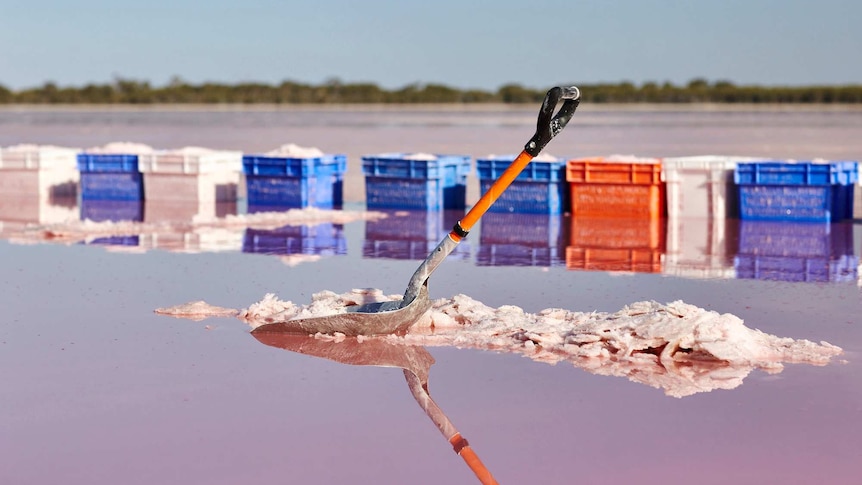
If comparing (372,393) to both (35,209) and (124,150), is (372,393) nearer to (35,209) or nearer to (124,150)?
(35,209)

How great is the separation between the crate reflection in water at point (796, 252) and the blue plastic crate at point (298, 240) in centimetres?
Result: 468

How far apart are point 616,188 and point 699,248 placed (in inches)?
135

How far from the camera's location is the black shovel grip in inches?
310

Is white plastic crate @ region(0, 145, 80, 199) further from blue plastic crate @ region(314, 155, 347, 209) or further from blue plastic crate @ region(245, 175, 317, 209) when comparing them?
blue plastic crate @ region(314, 155, 347, 209)

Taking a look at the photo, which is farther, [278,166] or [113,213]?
[278,166]

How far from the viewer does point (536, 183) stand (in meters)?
17.7

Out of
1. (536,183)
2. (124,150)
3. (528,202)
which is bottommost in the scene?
(528,202)

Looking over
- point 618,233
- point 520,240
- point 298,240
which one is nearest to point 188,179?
point 298,240

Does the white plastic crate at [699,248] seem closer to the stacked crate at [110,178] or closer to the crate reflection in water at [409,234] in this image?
the crate reflection in water at [409,234]

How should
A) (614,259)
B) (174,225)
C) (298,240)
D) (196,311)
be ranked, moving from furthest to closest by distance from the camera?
(174,225) → (298,240) → (614,259) → (196,311)

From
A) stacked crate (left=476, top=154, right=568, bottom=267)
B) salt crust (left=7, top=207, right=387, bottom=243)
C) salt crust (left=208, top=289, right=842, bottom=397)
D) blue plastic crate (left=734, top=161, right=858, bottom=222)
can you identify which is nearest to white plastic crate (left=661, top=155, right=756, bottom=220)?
blue plastic crate (left=734, top=161, right=858, bottom=222)

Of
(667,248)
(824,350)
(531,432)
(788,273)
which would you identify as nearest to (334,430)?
(531,432)

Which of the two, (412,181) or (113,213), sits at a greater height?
(412,181)

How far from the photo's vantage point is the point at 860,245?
1398cm
